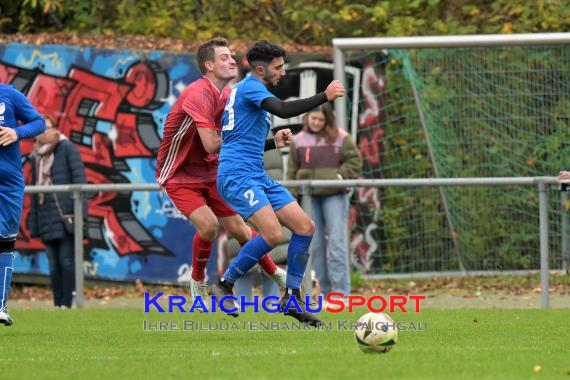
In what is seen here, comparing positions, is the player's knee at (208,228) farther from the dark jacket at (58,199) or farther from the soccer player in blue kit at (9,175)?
the dark jacket at (58,199)

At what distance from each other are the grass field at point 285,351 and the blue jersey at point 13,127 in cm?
130

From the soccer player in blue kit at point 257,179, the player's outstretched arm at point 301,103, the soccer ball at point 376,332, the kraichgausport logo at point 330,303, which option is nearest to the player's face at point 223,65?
the soccer player in blue kit at point 257,179

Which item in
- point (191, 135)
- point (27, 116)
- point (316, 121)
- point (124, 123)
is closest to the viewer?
point (27, 116)

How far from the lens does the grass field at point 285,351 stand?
28.0ft

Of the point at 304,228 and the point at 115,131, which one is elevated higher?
the point at 115,131

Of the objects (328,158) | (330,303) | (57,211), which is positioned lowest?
(330,303)

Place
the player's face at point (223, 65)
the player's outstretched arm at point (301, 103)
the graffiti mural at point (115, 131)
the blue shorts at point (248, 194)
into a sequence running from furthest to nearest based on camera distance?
the graffiti mural at point (115, 131), the player's face at point (223, 65), the blue shorts at point (248, 194), the player's outstretched arm at point (301, 103)

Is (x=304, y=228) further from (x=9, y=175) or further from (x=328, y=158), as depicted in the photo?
(x=328, y=158)

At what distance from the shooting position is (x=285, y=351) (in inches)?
387

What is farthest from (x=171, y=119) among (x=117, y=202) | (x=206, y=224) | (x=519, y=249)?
(x=117, y=202)

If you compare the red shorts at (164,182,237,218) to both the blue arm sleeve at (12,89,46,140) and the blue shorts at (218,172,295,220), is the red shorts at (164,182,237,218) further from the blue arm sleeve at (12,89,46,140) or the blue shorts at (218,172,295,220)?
the blue arm sleeve at (12,89,46,140)

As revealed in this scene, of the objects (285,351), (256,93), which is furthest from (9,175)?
(285,351)

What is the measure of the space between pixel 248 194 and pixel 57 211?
17.3 ft

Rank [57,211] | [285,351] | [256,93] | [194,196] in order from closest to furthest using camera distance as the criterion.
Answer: [285,351] → [256,93] → [194,196] → [57,211]
